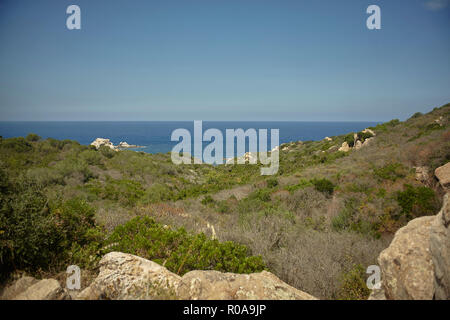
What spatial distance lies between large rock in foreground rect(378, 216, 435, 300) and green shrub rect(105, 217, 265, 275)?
6.10 feet

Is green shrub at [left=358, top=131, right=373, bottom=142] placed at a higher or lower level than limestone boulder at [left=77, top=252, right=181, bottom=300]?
higher

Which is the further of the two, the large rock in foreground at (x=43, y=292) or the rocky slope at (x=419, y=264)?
the rocky slope at (x=419, y=264)

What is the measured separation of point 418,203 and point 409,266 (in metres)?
4.23

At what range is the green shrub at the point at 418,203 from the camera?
5656 mm

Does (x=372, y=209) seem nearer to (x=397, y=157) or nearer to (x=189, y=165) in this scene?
(x=397, y=157)

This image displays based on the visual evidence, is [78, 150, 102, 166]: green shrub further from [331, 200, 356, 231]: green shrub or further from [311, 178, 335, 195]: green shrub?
[331, 200, 356, 231]: green shrub

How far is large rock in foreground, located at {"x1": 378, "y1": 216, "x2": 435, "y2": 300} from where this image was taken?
2533mm

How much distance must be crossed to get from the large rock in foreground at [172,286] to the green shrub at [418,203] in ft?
16.4

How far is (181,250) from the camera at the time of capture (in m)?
3.84

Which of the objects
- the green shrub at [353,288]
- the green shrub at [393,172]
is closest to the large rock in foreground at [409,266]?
the green shrub at [353,288]

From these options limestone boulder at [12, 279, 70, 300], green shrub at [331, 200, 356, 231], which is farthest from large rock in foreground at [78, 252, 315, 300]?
green shrub at [331, 200, 356, 231]

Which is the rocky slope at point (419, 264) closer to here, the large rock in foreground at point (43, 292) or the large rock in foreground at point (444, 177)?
the large rock in foreground at point (444, 177)
